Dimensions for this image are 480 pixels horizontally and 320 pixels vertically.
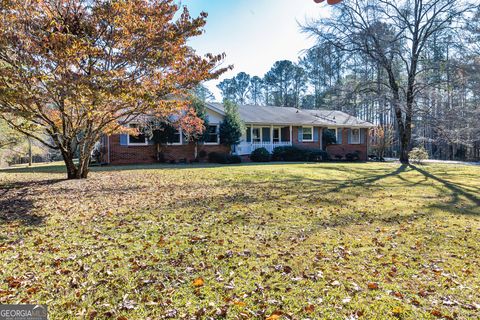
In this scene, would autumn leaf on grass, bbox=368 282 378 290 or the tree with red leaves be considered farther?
the tree with red leaves

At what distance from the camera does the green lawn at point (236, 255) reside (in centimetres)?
311

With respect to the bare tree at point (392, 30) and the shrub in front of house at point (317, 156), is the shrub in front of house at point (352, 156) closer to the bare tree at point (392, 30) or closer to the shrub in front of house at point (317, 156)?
the shrub in front of house at point (317, 156)

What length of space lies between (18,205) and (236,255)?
5638 mm

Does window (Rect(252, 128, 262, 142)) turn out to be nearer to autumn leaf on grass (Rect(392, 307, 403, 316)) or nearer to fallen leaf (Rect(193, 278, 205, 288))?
fallen leaf (Rect(193, 278, 205, 288))

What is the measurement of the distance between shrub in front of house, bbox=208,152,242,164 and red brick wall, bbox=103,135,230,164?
0.59 m

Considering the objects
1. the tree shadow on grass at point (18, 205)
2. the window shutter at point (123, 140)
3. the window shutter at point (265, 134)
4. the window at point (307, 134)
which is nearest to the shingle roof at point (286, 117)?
the window at point (307, 134)

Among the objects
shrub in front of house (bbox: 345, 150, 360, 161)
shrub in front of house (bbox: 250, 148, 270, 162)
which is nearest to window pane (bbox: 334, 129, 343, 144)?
shrub in front of house (bbox: 345, 150, 360, 161)

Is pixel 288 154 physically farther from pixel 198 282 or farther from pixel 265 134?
pixel 198 282

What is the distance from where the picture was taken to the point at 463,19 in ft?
54.7

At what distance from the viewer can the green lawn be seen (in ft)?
10.2

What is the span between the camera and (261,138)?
958 inches

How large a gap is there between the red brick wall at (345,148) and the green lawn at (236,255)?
18107 mm

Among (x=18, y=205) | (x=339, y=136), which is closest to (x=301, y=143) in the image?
(x=339, y=136)

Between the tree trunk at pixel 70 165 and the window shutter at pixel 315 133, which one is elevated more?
the window shutter at pixel 315 133
